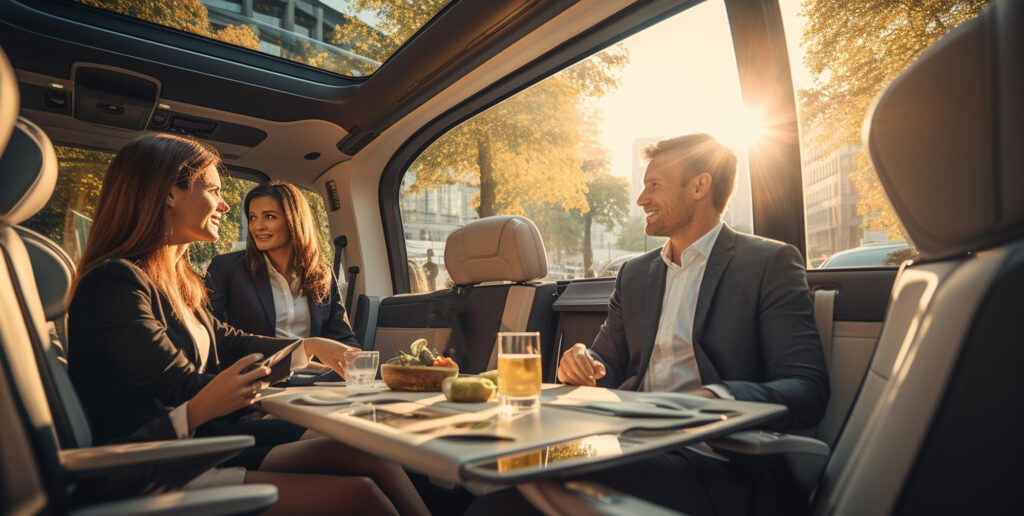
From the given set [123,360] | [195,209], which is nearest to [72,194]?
[195,209]

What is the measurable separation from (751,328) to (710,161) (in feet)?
2.21

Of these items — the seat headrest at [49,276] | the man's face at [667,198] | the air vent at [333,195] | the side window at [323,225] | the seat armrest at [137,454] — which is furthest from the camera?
the side window at [323,225]

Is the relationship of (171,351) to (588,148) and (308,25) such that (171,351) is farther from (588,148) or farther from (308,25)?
(588,148)

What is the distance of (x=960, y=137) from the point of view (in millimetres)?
703

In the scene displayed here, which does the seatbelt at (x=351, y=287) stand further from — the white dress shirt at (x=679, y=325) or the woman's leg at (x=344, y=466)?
the white dress shirt at (x=679, y=325)

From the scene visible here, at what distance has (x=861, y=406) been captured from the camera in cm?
110

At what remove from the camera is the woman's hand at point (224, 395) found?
4.33ft

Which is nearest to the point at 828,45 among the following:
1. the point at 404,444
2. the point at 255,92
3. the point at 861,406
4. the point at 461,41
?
the point at 861,406

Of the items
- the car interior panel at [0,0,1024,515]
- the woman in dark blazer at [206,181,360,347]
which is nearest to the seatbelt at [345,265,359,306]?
the car interior panel at [0,0,1024,515]

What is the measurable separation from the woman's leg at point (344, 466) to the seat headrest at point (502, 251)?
1.34 meters

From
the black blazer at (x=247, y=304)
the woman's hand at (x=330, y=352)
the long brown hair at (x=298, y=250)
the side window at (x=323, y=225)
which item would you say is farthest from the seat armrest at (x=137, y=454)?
the side window at (x=323, y=225)

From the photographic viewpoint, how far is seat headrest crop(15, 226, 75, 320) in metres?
1.28

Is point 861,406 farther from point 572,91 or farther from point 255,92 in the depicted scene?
point 255,92

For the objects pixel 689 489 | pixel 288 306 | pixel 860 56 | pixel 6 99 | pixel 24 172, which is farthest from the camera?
pixel 288 306
